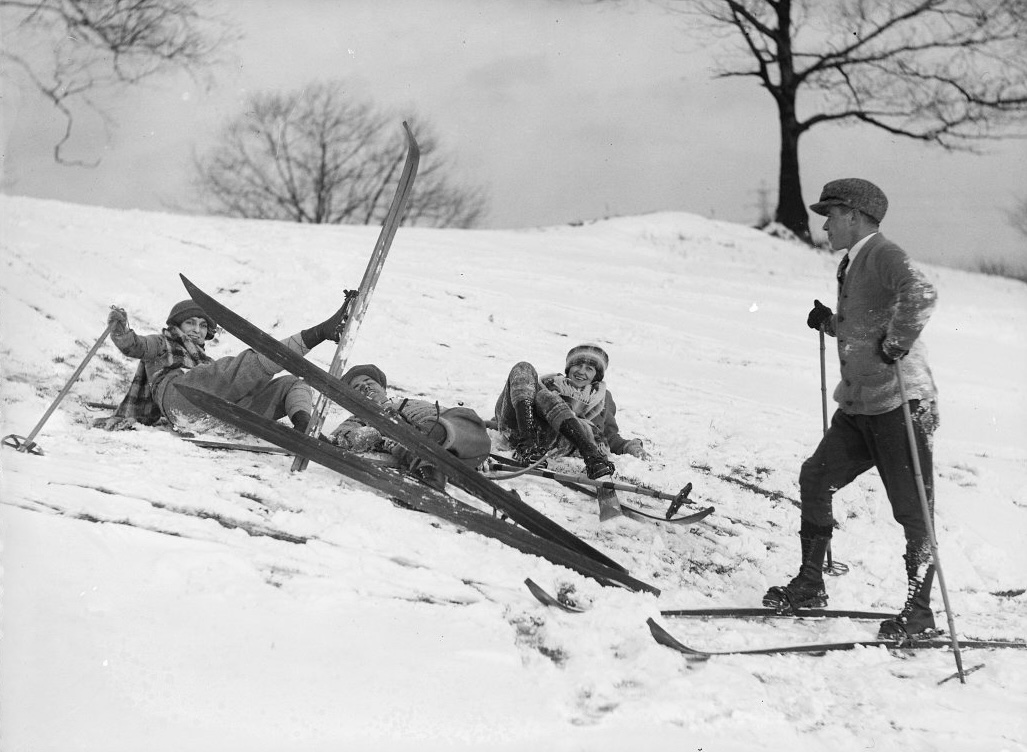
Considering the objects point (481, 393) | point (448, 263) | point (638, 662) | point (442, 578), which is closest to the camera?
point (638, 662)

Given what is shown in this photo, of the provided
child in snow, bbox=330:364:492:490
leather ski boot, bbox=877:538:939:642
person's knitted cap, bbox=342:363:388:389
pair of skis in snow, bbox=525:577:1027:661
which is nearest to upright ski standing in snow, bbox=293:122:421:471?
child in snow, bbox=330:364:492:490

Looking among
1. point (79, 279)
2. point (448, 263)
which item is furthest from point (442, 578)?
point (448, 263)

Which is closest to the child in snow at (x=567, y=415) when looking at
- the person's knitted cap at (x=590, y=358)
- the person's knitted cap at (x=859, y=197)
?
the person's knitted cap at (x=590, y=358)

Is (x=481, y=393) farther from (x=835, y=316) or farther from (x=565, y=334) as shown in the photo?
(x=835, y=316)

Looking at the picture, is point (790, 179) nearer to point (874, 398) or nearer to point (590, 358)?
point (590, 358)

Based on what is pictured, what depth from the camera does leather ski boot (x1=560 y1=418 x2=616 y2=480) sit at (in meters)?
4.89

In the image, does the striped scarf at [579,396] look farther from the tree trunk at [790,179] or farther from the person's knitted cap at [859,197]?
the tree trunk at [790,179]

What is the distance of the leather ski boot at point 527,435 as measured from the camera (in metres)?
5.29

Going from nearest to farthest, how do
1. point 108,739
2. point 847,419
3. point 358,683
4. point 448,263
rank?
point 108,739
point 358,683
point 847,419
point 448,263

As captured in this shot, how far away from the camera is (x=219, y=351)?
22.9 ft

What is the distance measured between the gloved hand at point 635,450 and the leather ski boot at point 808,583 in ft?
6.39

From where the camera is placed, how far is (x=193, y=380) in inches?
191

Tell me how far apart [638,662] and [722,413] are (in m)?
4.30

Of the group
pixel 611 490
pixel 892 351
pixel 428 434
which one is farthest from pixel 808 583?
pixel 428 434
